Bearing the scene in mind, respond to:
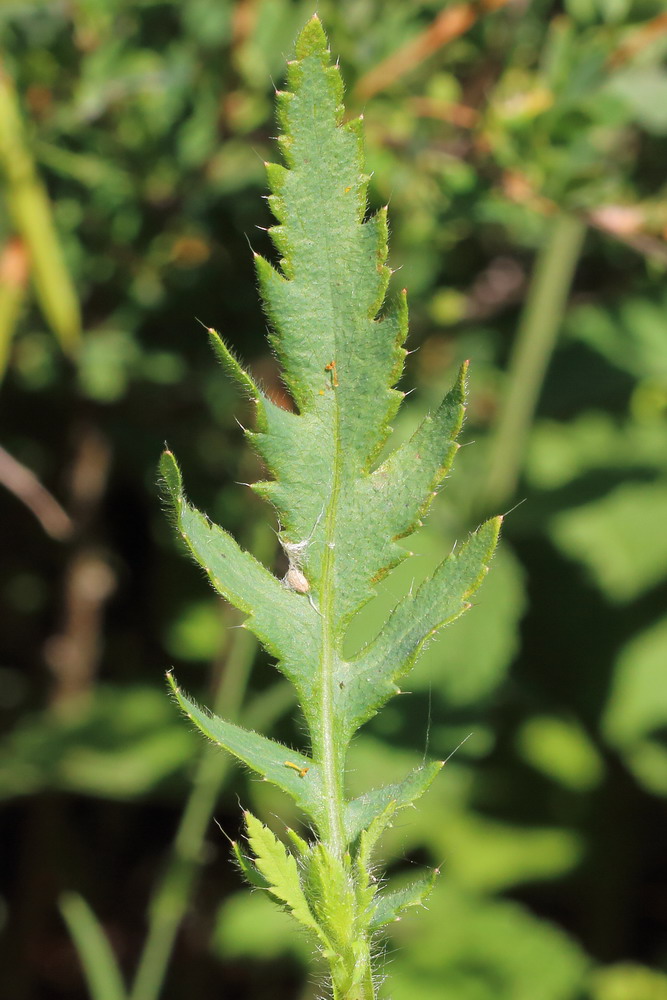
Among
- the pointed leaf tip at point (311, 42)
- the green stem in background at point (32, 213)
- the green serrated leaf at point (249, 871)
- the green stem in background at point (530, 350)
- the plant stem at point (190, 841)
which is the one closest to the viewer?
the green serrated leaf at point (249, 871)

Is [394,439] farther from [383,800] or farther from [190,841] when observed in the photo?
[383,800]

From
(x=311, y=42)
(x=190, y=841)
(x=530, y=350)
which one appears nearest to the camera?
(x=311, y=42)

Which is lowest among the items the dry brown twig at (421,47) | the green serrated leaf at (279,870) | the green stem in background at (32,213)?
the green serrated leaf at (279,870)

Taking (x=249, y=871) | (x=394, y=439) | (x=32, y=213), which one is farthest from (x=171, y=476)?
(x=394, y=439)

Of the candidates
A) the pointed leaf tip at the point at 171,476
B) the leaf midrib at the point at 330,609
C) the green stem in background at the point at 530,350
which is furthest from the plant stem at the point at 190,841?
the pointed leaf tip at the point at 171,476

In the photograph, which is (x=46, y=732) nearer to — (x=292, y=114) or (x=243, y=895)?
(x=243, y=895)

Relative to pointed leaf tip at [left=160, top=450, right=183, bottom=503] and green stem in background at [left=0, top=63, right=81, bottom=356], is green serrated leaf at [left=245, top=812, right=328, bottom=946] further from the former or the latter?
green stem in background at [left=0, top=63, right=81, bottom=356]

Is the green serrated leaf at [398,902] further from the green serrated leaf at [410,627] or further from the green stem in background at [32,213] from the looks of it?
the green stem in background at [32,213]
